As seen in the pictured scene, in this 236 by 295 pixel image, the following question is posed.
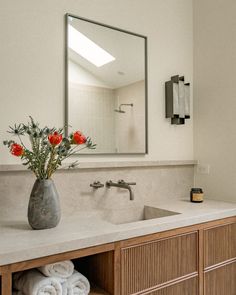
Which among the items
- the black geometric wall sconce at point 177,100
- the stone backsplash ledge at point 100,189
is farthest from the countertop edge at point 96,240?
the black geometric wall sconce at point 177,100

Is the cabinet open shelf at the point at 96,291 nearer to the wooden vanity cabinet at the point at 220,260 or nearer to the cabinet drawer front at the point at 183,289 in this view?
the cabinet drawer front at the point at 183,289

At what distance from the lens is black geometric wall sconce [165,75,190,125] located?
7.84 feet

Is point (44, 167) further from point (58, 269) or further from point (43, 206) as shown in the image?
point (58, 269)

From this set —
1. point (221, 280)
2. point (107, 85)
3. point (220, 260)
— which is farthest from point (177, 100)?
point (221, 280)

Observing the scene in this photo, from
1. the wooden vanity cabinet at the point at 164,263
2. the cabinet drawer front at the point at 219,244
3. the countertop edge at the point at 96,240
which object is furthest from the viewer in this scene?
the cabinet drawer front at the point at 219,244

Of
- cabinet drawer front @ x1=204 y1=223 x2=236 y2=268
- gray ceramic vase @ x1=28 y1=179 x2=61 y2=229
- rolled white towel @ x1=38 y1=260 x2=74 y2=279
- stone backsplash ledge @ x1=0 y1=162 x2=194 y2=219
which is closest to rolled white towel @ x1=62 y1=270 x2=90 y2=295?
rolled white towel @ x1=38 y1=260 x2=74 y2=279

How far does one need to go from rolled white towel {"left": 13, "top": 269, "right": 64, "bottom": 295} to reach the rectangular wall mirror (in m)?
0.93

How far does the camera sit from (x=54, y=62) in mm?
1854

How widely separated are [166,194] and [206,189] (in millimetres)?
411

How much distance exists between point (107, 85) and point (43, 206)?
3.54ft

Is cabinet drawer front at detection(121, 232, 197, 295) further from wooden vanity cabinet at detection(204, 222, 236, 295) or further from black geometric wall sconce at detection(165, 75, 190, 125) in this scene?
black geometric wall sconce at detection(165, 75, 190, 125)

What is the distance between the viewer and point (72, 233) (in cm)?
136

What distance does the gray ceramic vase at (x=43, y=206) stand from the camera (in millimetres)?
1409

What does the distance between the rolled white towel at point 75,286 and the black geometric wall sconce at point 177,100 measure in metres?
1.55
